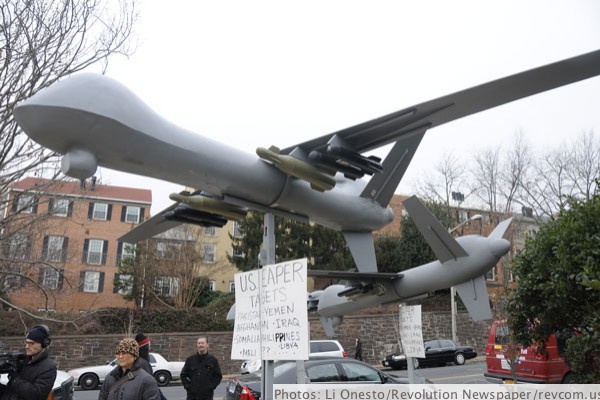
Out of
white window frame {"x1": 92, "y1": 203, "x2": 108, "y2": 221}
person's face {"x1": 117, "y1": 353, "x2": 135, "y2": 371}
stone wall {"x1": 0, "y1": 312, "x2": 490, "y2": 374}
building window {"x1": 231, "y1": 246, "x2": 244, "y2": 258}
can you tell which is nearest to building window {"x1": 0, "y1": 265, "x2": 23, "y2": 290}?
stone wall {"x1": 0, "y1": 312, "x2": 490, "y2": 374}

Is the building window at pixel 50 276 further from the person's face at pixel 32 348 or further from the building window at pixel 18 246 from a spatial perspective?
the person's face at pixel 32 348

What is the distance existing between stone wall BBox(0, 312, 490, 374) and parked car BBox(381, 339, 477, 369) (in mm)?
2955

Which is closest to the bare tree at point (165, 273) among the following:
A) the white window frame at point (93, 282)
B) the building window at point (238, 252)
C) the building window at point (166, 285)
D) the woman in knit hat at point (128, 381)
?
the building window at point (166, 285)

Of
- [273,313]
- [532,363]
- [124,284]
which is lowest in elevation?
[532,363]

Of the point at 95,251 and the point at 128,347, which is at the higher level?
the point at 95,251

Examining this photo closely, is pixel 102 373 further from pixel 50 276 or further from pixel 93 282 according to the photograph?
pixel 93 282

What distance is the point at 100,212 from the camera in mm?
38969

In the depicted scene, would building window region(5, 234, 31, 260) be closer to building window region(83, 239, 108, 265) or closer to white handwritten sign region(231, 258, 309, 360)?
white handwritten sign region(231, 258, 309, 360)

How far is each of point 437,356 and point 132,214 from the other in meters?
26.8

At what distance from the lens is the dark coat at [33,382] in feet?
14.0

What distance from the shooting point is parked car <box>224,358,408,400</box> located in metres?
8.99

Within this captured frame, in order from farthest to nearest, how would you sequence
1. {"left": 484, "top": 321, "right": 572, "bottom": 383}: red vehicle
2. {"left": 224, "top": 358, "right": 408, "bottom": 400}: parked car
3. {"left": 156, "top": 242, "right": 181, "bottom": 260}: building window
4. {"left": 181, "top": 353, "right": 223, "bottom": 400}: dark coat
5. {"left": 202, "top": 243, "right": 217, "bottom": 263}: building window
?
{"left": 202, "top": 243, "right": 217, "bottom": 263}: building window → {"left": 156, "top": 242, "right": 181, "bottom": 260}: building window → {"left": 484, "top": 321, "right": 572, "bottom": 383}: red vehicle → {"left": 224, "top": 358, "right": 408, "bottom": 400}: parked car → {"left": 181, "top": 353, "right": 223, "bottom": 400}: dark coat

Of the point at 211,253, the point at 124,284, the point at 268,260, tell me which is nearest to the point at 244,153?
the point at 268,260

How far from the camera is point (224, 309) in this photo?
2783 centimetres
